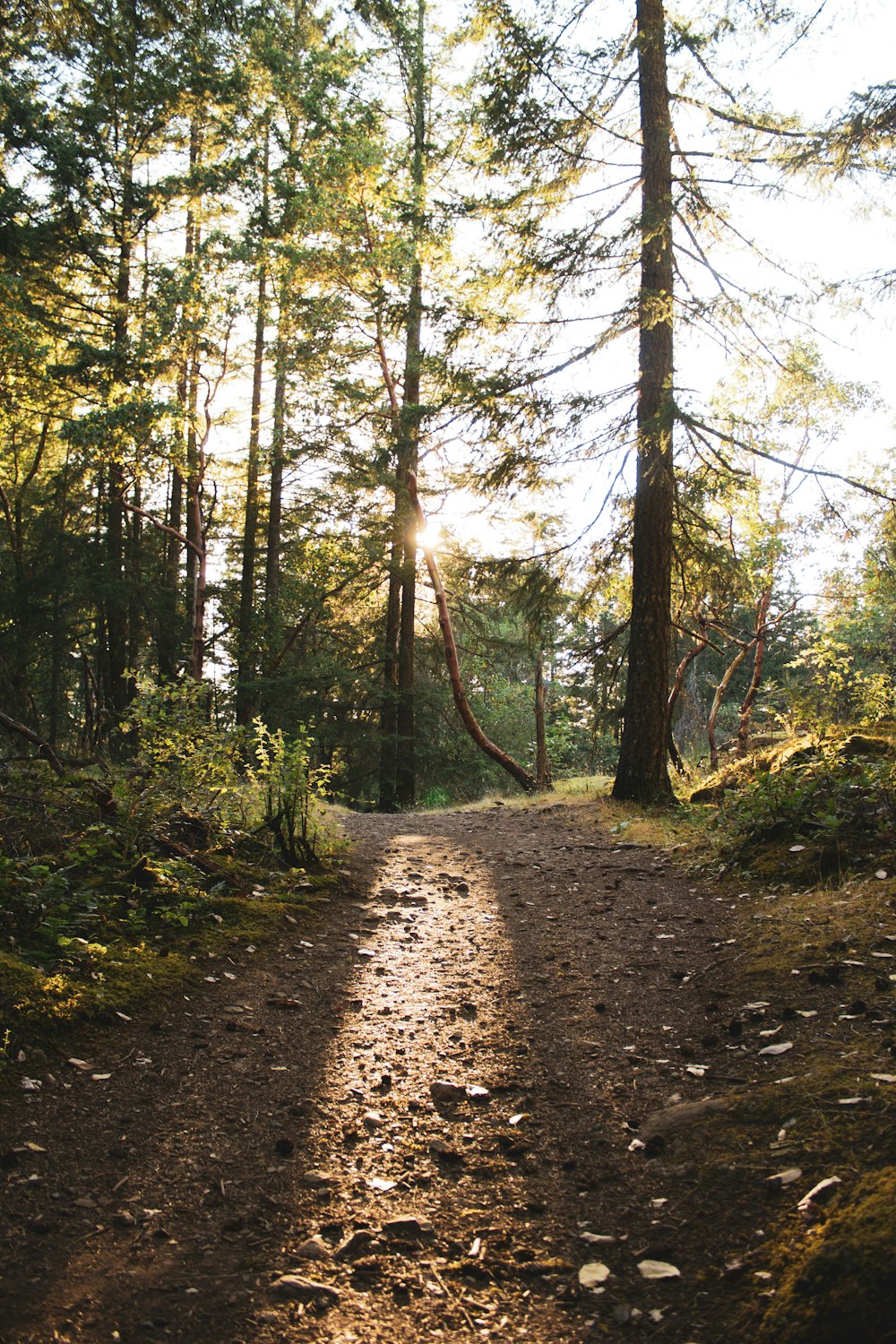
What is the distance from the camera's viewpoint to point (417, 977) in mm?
4492

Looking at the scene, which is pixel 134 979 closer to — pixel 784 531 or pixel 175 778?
pixel 175 778

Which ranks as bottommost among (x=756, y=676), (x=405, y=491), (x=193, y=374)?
A: (x=756, y=676)

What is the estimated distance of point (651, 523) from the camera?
9844mm

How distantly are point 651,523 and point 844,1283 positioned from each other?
29.0 ft

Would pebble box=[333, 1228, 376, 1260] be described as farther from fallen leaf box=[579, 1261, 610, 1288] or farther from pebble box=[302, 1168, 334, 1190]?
fallen leaf box=[579, 1261, 610, 1288]

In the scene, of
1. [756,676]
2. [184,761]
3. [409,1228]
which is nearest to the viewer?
[409,1228]

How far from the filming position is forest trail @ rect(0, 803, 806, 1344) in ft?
6.53

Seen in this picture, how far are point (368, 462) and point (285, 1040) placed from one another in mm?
15646

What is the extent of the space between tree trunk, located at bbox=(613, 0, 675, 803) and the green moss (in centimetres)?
785

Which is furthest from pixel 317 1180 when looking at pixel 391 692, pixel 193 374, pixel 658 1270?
pixel 193 374

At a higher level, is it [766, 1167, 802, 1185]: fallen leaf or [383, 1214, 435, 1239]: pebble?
[766, 1167, 802, 1185]: fallen leaf

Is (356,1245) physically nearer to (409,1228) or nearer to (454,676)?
(409,1228)

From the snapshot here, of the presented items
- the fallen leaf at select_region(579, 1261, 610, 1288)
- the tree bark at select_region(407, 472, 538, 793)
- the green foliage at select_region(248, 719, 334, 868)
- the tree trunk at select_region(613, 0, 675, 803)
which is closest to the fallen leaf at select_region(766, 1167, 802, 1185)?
the fallen leaf at select_region(579, 1261, 610, 1288)

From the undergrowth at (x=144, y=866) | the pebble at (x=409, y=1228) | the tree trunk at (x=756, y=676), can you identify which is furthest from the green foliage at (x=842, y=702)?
the pebble at (x=409, y=1228)
